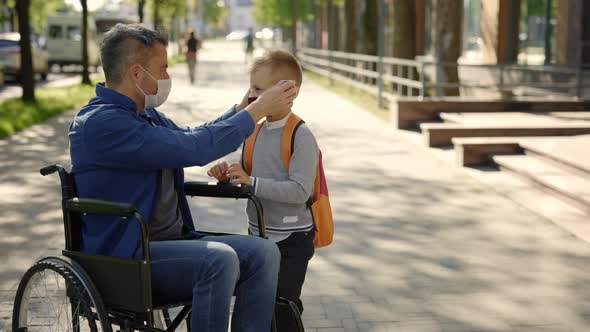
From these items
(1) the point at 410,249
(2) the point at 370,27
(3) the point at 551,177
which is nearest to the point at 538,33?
(2) the point at 370,27

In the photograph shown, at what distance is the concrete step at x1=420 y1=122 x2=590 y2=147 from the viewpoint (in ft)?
40.3

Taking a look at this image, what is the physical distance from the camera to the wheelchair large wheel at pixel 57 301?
3.26 meters

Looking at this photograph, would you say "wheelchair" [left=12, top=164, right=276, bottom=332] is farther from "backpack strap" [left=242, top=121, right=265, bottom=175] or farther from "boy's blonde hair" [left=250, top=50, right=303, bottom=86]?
"boy's blonde hair" [left=250, top=50, right=303, bottom=86]

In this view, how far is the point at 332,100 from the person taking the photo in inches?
864

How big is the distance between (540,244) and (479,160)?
13.9ft

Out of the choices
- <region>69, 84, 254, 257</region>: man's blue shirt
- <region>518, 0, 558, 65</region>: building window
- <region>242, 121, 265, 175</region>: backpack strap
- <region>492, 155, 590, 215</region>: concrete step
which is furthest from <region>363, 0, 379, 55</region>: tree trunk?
<region>69, 84, 254, 257</region>: man's blue shirt

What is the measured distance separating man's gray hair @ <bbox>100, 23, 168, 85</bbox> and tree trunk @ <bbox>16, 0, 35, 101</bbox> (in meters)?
16.2

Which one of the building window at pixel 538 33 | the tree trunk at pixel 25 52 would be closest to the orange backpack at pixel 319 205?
the tree trunk at pixel 25 52

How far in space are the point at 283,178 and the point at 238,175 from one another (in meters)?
0.24

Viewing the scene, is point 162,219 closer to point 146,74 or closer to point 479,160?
point 146,74

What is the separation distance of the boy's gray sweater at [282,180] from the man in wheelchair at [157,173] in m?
0.28

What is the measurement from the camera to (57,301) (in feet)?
12.7

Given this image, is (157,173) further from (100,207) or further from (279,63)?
(279,63)

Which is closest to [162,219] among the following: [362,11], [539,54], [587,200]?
[587,200]
